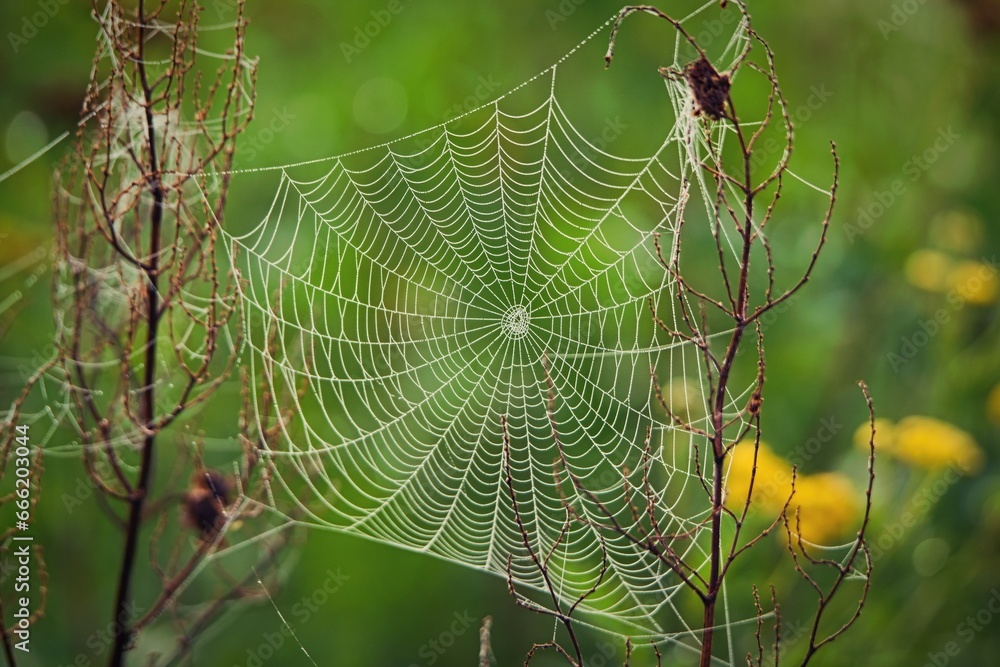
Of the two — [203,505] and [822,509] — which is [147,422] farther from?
[822,509]

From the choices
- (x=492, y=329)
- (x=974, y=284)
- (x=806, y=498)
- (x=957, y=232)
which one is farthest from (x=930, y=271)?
(x=492, y=329)

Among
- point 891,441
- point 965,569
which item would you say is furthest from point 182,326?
point 965,569

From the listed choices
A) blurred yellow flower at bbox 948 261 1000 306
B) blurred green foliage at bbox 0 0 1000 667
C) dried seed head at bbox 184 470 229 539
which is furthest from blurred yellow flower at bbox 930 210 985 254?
dried seed head at bbox 184 470 229 539

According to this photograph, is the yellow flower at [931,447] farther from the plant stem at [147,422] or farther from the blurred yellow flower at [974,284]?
the plant stem at [147,422]

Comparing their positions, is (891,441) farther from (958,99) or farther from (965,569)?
(958,99)

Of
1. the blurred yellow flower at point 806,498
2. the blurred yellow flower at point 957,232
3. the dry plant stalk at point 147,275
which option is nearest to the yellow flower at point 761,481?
the blurred yellow flower at point 806,498
